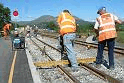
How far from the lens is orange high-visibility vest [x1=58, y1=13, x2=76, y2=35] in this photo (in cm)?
745

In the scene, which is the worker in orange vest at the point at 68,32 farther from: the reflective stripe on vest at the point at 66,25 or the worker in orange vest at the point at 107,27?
the worker in orange vest at the point at 107,27

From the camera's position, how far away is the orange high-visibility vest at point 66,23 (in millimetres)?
7445

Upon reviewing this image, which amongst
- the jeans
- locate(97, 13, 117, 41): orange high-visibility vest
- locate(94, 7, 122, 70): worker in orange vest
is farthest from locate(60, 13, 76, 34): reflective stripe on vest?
locate(97, 13, 117, 41): orange high-visibility vest

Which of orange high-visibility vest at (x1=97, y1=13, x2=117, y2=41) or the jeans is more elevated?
orange high-visibility vest at (x1=97, y1=13, x2=117, y2=41)

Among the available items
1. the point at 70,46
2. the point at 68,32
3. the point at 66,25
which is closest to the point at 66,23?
the point at 66,25

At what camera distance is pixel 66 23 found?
24.4 ft

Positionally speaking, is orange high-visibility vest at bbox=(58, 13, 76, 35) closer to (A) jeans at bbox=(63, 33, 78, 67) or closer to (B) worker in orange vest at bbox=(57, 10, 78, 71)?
(B) worker in orange vest at bbox=(57, 10, 78, 71)

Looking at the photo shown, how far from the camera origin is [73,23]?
298 inches

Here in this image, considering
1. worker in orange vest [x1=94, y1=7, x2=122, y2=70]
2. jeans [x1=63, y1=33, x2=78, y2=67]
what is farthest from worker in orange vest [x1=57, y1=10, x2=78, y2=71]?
worker in orange vest [x1=94, y1=7, x2=122, y2=70]

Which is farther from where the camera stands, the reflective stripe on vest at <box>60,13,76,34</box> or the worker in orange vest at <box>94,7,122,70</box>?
the reflective stripe on vest at <box>60,13,76,34</box>

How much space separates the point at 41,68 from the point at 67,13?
6.96 feet

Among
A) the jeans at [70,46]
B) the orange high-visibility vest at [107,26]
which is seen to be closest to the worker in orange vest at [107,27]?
the orange high-visibility vest at [107,26]

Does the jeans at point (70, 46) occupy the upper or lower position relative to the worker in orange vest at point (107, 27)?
lower

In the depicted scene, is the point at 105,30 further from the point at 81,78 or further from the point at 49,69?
the point at 49,69
